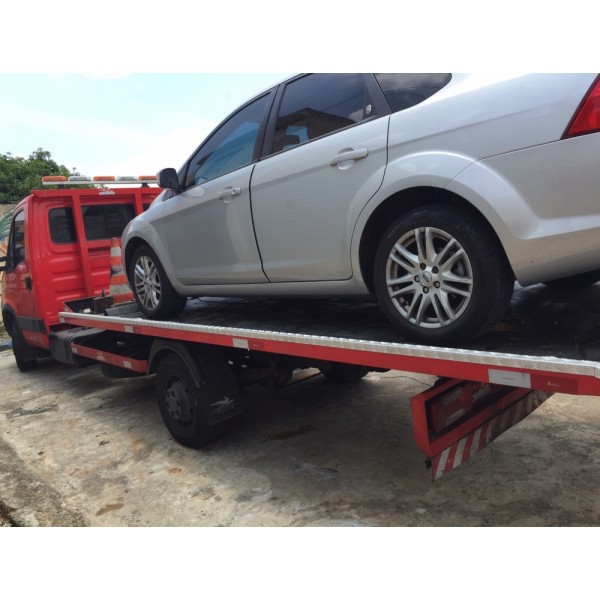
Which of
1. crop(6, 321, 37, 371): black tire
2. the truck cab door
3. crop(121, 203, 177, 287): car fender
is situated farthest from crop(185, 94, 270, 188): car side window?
crop(6, 321, 37, 371): black tire

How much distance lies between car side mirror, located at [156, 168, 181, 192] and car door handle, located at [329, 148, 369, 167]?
66.9 inches

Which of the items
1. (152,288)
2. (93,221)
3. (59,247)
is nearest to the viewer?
(152,288)

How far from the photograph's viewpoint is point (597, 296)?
9.68 ft

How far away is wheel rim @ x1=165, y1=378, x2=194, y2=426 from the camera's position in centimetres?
398

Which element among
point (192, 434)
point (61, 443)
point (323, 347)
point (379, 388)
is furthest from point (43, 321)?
point (323, 347)

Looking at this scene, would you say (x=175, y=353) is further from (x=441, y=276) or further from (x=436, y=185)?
(x=436, y=185)

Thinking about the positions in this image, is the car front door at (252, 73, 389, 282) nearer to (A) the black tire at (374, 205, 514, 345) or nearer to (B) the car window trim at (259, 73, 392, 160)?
(B) the car window trim at (259, 73, 392, 160)

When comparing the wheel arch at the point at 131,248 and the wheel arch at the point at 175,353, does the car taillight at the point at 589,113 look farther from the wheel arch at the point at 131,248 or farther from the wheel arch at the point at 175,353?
the wheel arch at the point at 131,248

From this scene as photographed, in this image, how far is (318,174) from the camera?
112 inches

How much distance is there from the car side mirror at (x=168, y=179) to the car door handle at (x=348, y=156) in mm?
1698

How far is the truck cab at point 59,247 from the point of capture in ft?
20.1

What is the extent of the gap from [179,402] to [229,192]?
1652mm

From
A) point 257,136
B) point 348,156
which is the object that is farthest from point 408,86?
point 257,136

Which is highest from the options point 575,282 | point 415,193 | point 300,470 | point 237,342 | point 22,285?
point 415,193
